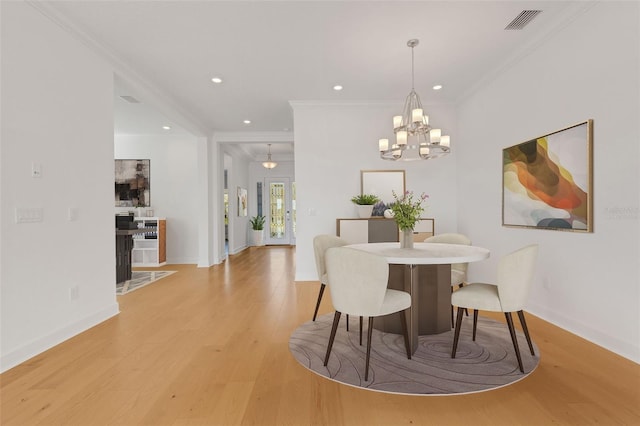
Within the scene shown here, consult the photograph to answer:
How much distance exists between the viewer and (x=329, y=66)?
12.2 feet

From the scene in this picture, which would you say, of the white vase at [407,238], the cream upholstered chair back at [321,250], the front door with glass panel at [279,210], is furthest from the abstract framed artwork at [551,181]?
the front door with glass panel at [279,210]

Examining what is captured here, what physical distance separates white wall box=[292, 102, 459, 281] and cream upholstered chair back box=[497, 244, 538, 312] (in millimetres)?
2885

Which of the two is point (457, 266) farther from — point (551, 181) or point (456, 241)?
point (551, 181)

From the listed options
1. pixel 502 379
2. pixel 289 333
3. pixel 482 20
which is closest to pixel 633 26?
pixel 482 20

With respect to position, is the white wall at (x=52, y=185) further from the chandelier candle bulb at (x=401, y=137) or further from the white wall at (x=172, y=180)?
the white wall at (x=172, y=180)

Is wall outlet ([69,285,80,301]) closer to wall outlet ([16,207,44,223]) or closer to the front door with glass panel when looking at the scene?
wall outlet ([16,207,44,223])

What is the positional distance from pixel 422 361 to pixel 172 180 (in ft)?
21.6

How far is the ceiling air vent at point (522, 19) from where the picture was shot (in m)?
2.76

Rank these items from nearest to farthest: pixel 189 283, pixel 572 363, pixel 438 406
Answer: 1. pixel 438 406
2. pixel 572 363
3. pixel 189 283

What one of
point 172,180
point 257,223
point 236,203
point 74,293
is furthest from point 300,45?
point 257,223

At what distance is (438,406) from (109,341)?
267 centimetres

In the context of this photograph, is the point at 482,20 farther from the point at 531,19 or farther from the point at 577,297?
the point at 577,297

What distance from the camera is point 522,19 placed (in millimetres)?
2852

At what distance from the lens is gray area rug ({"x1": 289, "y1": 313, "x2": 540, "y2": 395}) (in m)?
1.97
